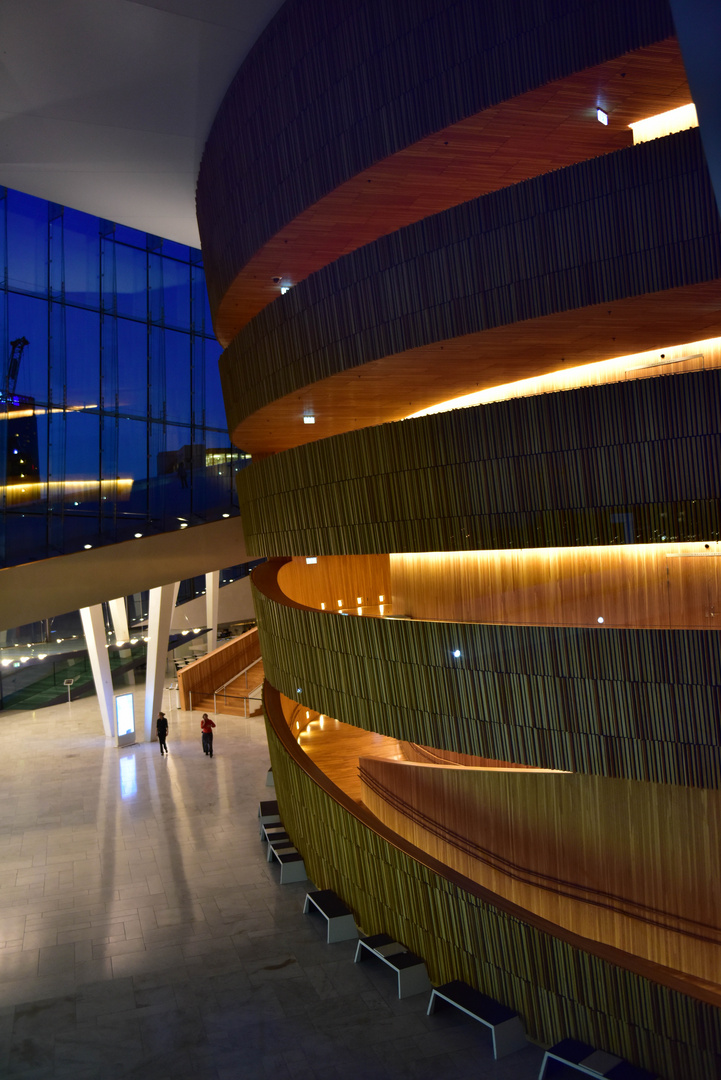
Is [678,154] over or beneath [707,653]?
over

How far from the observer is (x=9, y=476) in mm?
22375

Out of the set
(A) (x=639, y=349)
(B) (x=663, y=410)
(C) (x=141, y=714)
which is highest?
(A) (x=639, y=349)

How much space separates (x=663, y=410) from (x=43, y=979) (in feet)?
34.6

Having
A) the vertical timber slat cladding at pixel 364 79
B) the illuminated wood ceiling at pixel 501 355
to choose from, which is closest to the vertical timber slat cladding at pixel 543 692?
the illuminated wood ceiling at pixel 501 355

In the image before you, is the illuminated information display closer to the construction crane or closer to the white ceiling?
the construction crane

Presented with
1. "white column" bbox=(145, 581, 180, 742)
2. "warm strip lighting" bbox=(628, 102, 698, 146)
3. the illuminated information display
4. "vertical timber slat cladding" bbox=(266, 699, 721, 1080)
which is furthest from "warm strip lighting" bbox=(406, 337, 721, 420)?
"white column" bbox=(145, 581, 180, 742)

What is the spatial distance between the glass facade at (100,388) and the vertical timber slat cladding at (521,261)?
519 inches

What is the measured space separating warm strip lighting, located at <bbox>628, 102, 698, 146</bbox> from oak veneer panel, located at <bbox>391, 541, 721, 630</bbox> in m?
4.82

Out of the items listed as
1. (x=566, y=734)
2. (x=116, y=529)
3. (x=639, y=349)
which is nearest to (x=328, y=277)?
(x=639, y=349)

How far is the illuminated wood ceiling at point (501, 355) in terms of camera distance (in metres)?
9.01

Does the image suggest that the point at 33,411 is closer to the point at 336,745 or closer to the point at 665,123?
the point at 336,745

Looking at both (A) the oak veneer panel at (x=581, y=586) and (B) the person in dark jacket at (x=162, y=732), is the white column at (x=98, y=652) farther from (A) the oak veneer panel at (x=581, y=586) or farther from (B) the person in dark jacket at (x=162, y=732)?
(A) the oak veneer panel at (x=581, y=586)

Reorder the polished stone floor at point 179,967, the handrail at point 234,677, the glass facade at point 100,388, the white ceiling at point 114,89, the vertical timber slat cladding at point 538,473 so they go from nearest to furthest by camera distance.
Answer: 1. the vertical timber slat cladding at point 538,473
2. the polished stone floor at point 179,967
3. the white ceiling at point 114,89
4. the glass facade at point 100,388
5. the handrail at point 234,677

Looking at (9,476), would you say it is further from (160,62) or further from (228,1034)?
(228,1034)
